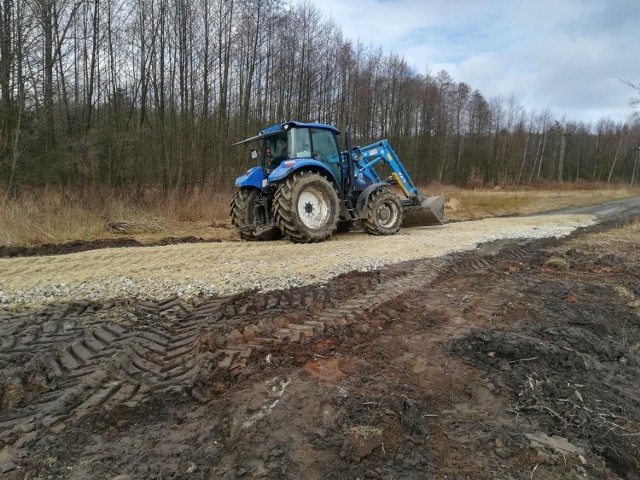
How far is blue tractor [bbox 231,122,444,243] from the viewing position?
29.0ft

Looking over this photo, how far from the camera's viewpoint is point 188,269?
20.1ft

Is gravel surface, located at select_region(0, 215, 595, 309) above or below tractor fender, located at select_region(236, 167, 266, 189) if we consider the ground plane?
below

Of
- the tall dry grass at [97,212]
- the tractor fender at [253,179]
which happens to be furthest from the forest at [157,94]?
the tractor fender at [253,179]

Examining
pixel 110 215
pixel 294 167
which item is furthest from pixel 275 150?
pixel 110 215

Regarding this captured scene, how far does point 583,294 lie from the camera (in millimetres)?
5461

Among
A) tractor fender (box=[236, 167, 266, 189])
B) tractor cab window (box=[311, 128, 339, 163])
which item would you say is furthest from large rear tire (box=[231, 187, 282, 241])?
tractor cab window (box=[311, 128, 339, 163])

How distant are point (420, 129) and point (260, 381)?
143 ft

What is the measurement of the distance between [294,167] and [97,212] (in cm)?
644

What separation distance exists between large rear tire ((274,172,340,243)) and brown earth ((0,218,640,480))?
3.69m

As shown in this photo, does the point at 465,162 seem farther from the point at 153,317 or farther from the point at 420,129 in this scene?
the point at 153,317

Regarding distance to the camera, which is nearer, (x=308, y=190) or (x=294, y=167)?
(x=294, y=167)

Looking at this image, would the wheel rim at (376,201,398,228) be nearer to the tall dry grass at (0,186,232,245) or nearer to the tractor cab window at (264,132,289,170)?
the tractor cab window at (264,132,289,170)

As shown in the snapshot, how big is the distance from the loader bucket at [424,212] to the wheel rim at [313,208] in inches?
145

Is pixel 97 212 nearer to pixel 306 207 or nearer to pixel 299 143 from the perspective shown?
pixel 299 143
